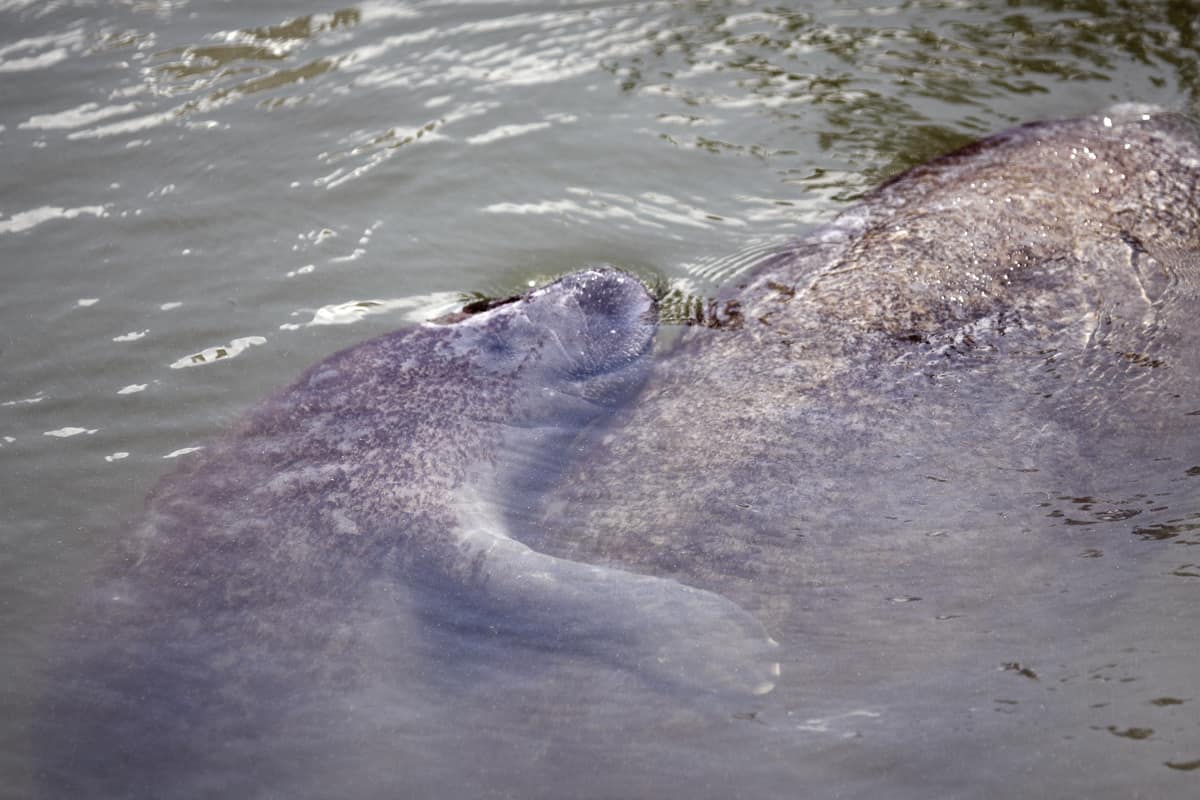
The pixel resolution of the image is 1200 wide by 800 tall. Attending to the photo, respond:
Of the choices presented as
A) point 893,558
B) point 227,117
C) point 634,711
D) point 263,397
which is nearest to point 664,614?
point 634,711

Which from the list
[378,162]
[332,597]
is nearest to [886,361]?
[332,597]

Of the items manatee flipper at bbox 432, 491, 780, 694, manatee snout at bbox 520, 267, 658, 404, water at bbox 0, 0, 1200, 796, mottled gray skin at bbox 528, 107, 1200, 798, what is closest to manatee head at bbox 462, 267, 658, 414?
manatee snout at bbox 520, 267, 658, 404

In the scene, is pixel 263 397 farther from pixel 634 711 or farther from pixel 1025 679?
pixel 1025 679

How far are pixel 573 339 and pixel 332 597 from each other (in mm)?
1719

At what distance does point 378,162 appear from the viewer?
22.1ft

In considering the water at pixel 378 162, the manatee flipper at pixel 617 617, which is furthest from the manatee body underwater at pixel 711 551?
the water at pixel 378 162

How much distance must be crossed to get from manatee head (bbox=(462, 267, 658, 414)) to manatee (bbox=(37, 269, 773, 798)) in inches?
1.1

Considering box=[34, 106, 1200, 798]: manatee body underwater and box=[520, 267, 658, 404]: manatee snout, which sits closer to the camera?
box=[34, 106, 1200, 798]: manatee body underwater

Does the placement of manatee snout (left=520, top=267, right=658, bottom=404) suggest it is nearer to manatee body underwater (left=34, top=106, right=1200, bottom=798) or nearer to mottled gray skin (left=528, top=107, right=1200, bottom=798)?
manatee body underwater (left=34, top=106, right=1200, bottom=798)

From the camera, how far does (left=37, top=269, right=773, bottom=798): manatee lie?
3609 millimetres

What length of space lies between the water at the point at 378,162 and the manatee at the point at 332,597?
45 centimetres

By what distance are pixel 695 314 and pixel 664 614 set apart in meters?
2.13

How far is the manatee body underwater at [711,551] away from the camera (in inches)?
140

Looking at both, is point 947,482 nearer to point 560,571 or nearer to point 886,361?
point 886,361
